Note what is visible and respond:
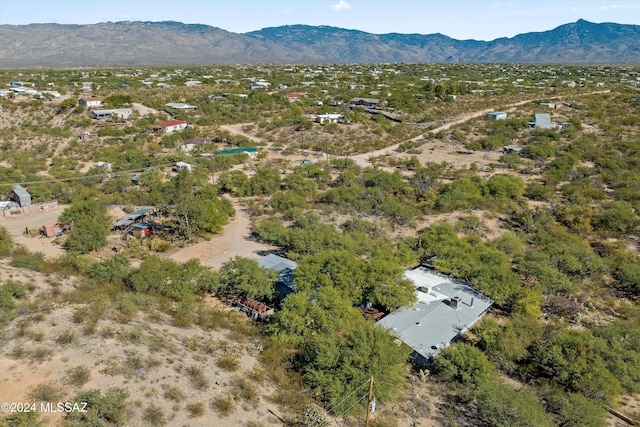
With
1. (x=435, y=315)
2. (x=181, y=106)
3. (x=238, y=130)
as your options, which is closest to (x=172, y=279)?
(x=435, y=315)

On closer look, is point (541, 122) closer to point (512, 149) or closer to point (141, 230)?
point (512, 149)

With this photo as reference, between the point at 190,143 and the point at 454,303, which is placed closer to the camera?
the point at 454,303

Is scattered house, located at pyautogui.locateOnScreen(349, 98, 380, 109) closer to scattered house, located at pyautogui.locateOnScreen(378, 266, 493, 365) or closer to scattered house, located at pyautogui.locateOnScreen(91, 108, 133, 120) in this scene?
scattered house, located at pyautogui.locateOnScreen(91, 108, 133, 120)

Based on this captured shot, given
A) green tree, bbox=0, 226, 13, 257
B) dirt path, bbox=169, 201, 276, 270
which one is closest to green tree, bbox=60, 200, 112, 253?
green tree, bbox=0, 226, 13, 257

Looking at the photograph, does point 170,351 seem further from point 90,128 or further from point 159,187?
point 90,128

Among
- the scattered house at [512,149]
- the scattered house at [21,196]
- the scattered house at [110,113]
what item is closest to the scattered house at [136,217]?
the scattered house at [21,196]
